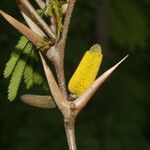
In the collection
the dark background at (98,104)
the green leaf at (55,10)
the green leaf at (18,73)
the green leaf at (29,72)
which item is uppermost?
the green leaf at (55,10)

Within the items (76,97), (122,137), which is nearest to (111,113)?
(122,137)

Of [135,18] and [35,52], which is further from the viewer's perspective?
[135,18]

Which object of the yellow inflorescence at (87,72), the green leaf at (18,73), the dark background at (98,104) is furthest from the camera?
the dark background at (98,104)

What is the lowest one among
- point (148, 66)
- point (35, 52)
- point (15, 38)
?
point (148, 66)

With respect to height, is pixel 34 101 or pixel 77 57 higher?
pixel 34 101

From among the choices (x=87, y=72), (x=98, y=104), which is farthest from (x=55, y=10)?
(x=98, y=104)

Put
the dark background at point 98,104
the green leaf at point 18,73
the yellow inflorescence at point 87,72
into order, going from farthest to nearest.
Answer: the dark background at point 98,104
the green leaf at point 18,73
the yellow inflorescence at point 87,72

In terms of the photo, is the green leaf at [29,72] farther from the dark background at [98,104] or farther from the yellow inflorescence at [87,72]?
the dark background at [98,104]

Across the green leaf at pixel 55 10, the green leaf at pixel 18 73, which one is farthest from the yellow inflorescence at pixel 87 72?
the green leaf at pixel 18 73

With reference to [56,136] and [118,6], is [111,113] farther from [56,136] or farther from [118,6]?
[118,6]
